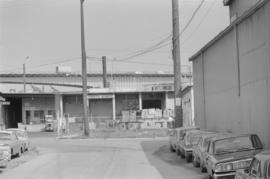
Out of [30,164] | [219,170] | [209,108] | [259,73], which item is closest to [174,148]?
[209,108]

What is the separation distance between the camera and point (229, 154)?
1348 centimetres

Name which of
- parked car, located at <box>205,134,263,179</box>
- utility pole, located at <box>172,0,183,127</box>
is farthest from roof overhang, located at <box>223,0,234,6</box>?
parked car, located at <box>205,134,263,179</box>

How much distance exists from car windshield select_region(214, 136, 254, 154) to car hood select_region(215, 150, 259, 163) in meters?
0.28

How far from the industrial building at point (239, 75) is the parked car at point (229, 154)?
2.61 meters

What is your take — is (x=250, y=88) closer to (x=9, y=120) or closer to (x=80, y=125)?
(x=80, y=125)

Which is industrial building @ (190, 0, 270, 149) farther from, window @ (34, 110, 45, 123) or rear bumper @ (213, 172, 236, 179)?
window @ (34, 110, 45, 123)

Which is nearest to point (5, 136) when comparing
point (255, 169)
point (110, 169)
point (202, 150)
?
point (110, 169)

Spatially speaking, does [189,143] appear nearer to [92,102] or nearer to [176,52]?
[176,52]

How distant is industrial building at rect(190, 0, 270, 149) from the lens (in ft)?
55.0

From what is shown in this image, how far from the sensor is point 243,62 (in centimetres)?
1930

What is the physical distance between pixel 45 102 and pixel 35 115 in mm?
2172

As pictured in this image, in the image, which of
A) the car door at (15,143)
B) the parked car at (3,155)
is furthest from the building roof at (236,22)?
the car door at (15,143)

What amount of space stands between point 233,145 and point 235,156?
43.1 inches

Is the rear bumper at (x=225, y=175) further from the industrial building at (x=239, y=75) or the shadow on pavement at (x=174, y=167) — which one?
the industrial building at (x=239, y=75)
